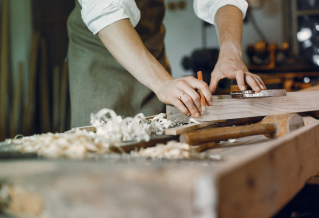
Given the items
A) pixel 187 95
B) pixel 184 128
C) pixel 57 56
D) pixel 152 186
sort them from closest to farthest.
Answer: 1. pixel 152 186
2. pixel 184 128
3. pixel 187 95
4. pixel 57 56

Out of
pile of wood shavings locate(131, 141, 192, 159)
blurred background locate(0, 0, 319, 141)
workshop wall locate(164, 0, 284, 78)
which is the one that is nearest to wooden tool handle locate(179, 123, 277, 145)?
pile of wood shavings locate(131, 141, 192, 159)

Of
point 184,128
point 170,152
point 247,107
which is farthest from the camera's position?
point 247,107

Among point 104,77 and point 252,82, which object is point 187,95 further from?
point 104,77

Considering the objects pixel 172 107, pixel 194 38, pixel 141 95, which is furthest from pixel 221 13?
pixel 194 38

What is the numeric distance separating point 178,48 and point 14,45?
266 cm

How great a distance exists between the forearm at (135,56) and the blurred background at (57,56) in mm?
1936

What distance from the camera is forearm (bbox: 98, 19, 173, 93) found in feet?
3.20

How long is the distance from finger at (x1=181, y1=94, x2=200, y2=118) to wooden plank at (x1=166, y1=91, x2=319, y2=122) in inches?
2.1

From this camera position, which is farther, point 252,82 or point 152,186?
point 252,82

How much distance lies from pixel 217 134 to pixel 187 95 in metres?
0.27

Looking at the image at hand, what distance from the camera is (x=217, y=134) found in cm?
Answer: 60

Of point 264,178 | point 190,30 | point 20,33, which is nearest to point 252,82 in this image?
point 264,178

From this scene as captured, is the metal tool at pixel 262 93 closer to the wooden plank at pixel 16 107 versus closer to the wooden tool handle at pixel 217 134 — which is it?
Result: the wooden tool handle at pixel 217 134

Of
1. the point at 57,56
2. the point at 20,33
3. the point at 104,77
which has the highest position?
the point at 20,33
